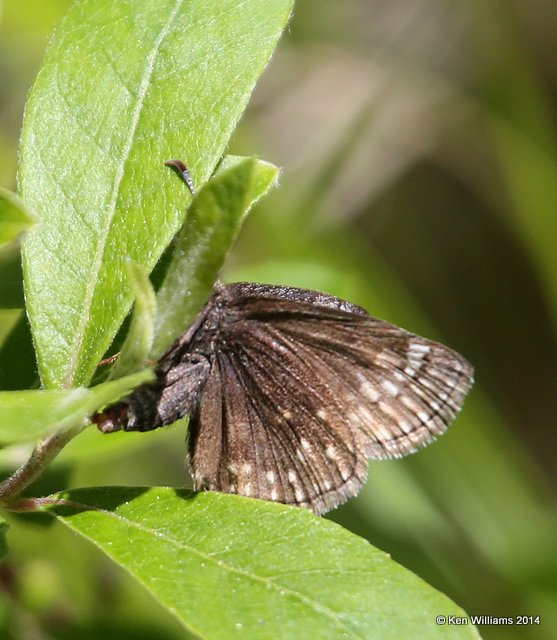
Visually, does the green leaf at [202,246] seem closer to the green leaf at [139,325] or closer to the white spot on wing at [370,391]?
the green leaf at [139,325]

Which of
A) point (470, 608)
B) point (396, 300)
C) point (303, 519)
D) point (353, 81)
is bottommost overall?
point (470, 608)

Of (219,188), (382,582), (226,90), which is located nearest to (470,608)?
(382,582)

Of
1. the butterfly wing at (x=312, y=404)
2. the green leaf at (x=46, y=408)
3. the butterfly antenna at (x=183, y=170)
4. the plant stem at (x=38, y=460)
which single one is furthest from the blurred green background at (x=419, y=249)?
the green leaf at (x=46, y=408)

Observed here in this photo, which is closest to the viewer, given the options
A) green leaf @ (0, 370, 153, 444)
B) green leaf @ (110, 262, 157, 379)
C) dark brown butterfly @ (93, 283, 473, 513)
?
green leaf @ (0, 370, 153, 444)

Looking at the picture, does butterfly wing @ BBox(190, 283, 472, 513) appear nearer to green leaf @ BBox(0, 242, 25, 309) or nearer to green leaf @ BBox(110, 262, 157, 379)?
green leaf @ BBox(0, 242, 25, 309)

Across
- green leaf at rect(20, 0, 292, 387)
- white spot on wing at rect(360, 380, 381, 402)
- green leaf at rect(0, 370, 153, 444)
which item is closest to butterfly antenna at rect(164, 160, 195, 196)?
green leaf at rect(20, 0, 292, 387)

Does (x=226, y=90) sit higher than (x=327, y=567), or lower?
higher

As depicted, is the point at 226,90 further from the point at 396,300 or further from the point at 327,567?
the point at 396,300

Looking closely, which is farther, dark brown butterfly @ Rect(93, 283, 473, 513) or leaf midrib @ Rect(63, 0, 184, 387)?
dark brown butterfly @ Rect(93, 283, 473, 513)
